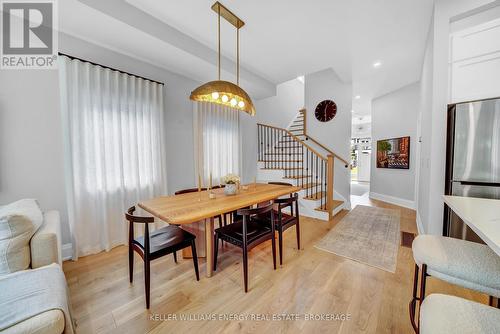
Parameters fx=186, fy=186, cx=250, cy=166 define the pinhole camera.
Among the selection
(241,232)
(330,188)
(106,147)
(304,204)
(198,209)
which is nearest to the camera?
(198,209)

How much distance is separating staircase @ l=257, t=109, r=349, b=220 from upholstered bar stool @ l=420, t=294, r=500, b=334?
2968mm

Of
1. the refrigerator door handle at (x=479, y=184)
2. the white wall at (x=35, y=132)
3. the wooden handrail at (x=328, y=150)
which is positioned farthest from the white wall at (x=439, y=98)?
the white wall at (x=35, y=132)

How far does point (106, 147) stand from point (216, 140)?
1.83 meters

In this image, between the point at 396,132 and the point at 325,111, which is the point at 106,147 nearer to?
the point at 325,111

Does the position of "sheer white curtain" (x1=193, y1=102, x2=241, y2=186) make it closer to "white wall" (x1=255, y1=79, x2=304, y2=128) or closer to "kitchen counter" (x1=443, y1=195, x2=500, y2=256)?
"white wall" (x1=255, y1=79, x2=304, y2=128)

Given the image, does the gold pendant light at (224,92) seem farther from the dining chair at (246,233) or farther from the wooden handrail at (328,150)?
the wooden handrail at (328,150)

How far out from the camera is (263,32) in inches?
97.7

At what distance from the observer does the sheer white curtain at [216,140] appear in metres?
3.49

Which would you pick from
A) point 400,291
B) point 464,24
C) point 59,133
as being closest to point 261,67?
point 464,24

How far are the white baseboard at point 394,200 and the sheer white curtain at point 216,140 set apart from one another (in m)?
4.13

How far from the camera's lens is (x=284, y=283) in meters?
1.84

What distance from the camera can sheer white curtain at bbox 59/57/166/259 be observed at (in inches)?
87.2

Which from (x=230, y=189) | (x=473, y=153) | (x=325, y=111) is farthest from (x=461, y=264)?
(x=325, y=111)

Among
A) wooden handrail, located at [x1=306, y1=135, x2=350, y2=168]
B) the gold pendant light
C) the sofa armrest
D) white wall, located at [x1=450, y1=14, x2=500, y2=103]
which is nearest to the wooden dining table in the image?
the sofa armrest
